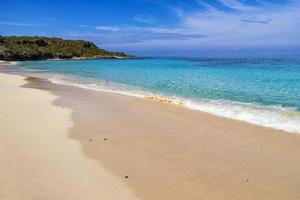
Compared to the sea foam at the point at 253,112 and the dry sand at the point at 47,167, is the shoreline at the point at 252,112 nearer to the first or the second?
the sea foam at the point at 253,112

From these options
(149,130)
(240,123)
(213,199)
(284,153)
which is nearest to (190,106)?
(240,123)

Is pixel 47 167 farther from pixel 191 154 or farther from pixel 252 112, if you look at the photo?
pixel 252 112

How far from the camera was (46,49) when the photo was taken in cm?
9869

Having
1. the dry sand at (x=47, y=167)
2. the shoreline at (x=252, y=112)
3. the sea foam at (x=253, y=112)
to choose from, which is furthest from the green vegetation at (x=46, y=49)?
the dry sand at (x=47, y=167)

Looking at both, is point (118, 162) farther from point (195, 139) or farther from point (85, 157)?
point (195, 139)

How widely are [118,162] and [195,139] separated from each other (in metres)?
2.32

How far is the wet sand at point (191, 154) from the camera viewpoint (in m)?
5.55

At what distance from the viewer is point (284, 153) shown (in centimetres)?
729

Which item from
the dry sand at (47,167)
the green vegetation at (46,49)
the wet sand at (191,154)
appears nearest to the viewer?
the dry sand at (47,167)

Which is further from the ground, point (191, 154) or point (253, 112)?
point (191, 154)

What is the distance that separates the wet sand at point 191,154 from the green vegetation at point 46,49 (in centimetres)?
7872

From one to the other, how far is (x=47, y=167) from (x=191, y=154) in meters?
2.68

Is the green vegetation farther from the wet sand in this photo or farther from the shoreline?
the wet sand

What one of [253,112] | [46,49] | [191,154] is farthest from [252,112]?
[46,49]
